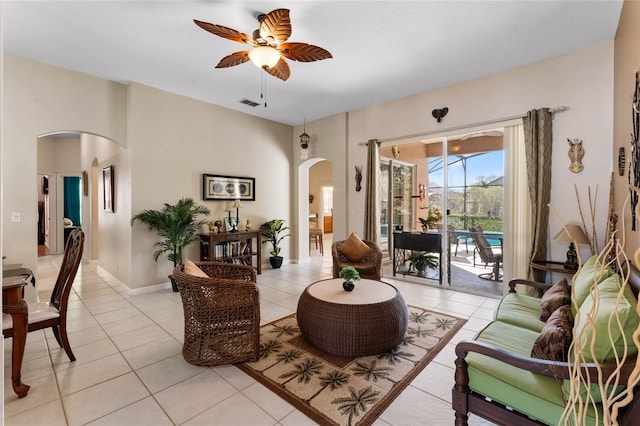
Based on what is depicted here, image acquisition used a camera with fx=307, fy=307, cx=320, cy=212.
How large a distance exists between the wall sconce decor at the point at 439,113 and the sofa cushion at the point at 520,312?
112 inches

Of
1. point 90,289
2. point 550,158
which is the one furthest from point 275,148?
point 550,158

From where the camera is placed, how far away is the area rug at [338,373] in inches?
82.1

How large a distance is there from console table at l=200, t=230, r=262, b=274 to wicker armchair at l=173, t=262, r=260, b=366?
2455 millimetres

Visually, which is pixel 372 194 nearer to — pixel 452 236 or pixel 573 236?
pixel 452 236

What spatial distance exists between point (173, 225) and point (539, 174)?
16.4ft

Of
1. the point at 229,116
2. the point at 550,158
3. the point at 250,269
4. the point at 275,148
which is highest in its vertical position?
the point at 229,116

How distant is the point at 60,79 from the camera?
13.2 ft

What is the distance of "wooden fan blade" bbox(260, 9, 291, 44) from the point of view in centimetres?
242

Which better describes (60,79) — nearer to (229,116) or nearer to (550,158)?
(229,116)

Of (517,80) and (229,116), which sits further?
(229,116)

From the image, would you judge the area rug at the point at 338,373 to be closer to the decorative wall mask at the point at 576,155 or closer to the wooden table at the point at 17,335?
the wooden table at the point at 17,335

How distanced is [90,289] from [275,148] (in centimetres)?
404

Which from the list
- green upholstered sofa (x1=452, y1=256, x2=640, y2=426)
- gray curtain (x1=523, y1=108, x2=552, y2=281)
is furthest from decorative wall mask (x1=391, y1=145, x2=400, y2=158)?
green upholstered sofa (x1=452, y1=256, x2=640, y2=426)

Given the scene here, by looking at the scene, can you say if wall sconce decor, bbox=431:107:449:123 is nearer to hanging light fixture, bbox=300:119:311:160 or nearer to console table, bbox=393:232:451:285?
console table, bbox=393:232:451:285
